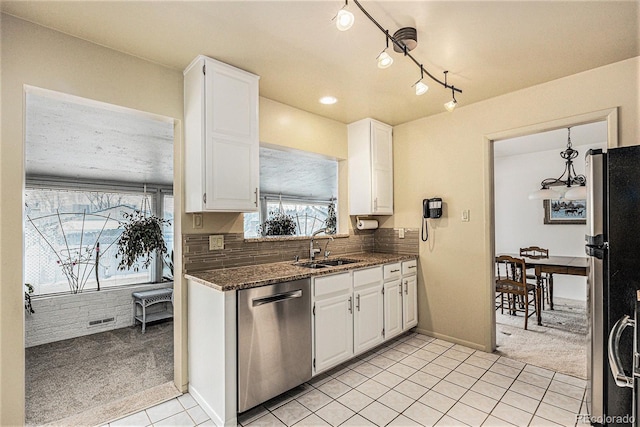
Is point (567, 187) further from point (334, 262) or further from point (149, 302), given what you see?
point (149, 302)

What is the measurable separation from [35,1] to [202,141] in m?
1.07

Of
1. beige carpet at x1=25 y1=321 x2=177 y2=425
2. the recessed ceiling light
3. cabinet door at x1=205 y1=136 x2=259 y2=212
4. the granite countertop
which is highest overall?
the recessed ceiling light

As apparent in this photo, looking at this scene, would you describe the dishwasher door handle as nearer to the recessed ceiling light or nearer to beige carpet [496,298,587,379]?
the recessed ceiling light

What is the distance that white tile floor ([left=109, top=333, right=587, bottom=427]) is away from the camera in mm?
2039

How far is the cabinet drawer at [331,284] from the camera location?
97.0 inches

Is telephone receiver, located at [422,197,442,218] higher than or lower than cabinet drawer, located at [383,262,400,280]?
higher

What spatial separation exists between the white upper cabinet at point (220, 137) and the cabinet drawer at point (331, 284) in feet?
2.56

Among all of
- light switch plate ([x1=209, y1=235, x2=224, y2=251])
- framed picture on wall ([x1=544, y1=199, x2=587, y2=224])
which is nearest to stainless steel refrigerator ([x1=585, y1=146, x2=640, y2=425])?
light switch plate ([x1=209, y1=235, x2=224, y2=251])

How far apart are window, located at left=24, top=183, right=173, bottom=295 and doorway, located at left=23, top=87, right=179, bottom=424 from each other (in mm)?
12

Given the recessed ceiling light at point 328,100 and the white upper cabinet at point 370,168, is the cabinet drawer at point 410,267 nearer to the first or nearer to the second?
the white upper cabinet at point 370,168

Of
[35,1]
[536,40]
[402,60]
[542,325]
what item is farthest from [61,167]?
[542,325]

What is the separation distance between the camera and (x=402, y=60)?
2254mm

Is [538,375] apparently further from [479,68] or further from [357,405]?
[479,68]

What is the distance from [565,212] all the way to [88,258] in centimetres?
730
